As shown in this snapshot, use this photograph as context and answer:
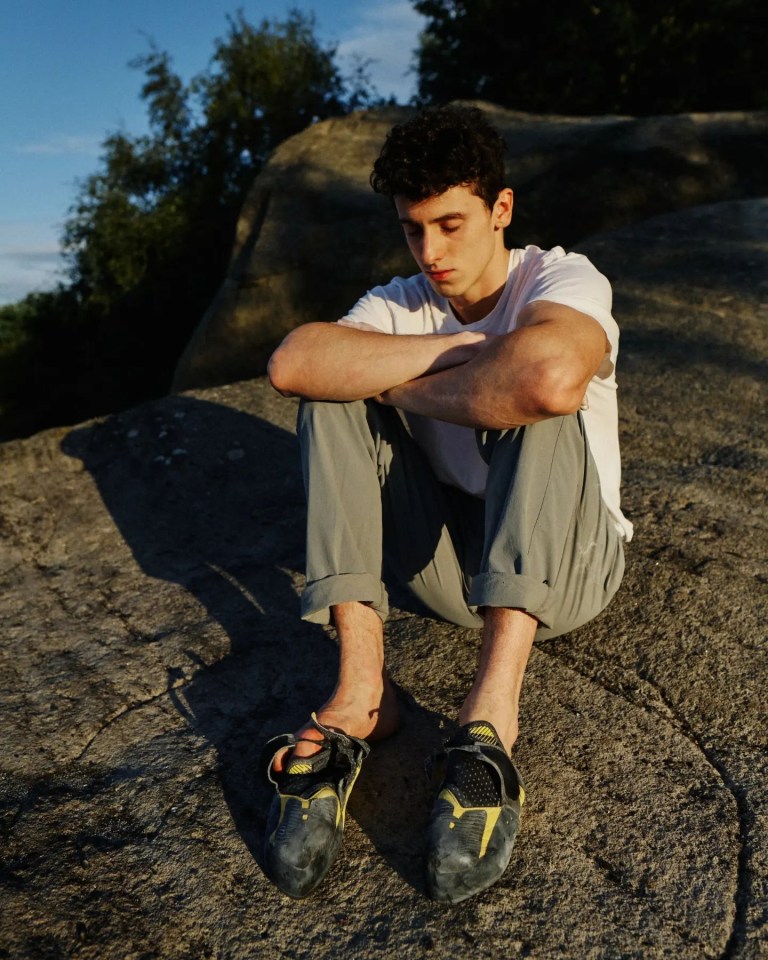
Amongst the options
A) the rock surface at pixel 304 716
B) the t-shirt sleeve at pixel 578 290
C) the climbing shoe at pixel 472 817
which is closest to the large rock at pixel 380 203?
the rock surface at pixel 304 716

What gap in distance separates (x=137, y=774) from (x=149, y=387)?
12.9m

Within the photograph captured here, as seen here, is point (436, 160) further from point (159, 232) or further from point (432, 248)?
point (159, 232)

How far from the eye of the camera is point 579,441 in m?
1.98

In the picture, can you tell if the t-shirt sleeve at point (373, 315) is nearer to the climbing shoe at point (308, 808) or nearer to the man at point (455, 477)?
the man at point (455, 477)

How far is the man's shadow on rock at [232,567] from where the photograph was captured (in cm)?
199

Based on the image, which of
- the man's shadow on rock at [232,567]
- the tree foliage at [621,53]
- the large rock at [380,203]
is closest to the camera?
the man's shadow on rock at [232,567]

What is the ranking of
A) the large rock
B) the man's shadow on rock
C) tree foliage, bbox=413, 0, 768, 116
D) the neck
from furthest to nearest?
tree foliage, bbox=413, 0, 768, 116, the large rock, the neck, the man's shadow on rock

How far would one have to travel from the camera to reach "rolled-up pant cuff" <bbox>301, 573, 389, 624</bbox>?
203cm

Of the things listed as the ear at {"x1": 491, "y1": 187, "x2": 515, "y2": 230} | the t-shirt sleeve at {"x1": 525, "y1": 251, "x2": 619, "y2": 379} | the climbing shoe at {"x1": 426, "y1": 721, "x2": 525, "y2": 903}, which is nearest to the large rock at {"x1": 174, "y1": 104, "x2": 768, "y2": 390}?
the ear at {"x1": 491, "y1": 187, "x2": 515, "y2": 230}

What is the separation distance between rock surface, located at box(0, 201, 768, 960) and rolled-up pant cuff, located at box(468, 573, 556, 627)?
0.35m

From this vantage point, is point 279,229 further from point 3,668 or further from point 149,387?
point 149,387

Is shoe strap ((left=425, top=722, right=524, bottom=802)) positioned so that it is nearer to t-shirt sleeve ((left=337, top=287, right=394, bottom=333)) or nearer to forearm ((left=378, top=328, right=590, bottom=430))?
forearm ((left=378, top=328, right=590, bottom=430))

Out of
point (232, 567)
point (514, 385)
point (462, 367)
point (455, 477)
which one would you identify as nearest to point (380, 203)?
point (232, 567)

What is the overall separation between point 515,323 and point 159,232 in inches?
525
